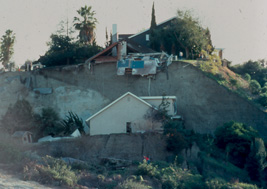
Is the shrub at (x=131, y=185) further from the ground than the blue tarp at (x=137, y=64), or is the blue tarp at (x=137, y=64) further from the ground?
the blue tarp at (x=137, y=64)

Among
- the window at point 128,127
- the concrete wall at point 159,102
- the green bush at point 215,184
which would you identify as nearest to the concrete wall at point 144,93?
the concrete wall at point 159,102

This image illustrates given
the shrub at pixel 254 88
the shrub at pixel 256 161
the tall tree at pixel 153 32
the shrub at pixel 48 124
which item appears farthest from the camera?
the tall tree at pixel 153 32

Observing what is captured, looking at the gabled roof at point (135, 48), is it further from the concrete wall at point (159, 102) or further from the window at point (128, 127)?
the window at point (128, 127)

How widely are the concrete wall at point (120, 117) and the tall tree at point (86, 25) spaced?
1641 cm

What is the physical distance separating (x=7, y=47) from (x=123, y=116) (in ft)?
66.3

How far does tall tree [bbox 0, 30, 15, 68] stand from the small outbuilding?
1648 cm

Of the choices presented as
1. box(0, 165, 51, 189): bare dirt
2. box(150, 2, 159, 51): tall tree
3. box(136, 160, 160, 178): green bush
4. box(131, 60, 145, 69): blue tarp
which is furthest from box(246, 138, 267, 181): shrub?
box(150, 2, 159, 51): tall tree

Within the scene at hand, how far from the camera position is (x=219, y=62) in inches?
1556

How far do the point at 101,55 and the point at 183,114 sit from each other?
31.3 ft

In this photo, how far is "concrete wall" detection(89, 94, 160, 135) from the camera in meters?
30.2

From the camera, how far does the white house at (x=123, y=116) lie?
30156mm

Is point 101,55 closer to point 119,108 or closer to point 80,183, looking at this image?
point 119,108

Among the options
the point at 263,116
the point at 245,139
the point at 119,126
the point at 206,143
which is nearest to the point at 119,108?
the point at 119,126

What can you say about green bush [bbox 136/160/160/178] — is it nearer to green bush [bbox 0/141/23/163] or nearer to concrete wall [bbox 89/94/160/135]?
green bush [bbox 0/141/23/163]
